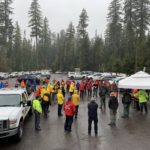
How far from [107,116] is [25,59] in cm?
8429

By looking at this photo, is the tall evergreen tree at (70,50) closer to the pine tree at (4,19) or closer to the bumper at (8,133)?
the pine tree at (4,19)

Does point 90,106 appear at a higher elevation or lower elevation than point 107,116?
higher

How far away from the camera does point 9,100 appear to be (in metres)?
14.5

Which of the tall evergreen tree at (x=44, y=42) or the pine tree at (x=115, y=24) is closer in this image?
the pine tree at (x=115, y=24)

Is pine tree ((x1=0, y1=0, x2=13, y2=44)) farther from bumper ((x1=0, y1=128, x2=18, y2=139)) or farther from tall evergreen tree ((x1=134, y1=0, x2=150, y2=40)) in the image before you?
bumper ((x1=0, y1=128, x2=18, y2=139))

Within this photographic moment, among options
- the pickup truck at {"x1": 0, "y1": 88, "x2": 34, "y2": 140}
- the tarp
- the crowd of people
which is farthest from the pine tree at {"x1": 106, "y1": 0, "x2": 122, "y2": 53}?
the pickup truck at {"x1": 0, "y1": 88, "x2": 34, "y2": 140}

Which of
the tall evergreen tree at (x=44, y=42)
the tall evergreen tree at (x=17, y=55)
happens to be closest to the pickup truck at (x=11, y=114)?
the tall evergreen tree at (x=17, y=55)

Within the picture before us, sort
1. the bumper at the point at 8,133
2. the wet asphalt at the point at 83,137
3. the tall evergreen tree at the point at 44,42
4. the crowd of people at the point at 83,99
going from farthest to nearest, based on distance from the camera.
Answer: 1. the tall evergreen tree at the point at 44,42
2. the crowd of people at the point at 83,99
3. the wet asphalt at the point at 83,137
4. the bumper at the point at 8,133

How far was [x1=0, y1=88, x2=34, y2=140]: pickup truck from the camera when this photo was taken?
1172cm

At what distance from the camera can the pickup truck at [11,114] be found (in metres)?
11.7

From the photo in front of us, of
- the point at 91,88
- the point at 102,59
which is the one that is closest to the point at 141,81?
the point at 91,88

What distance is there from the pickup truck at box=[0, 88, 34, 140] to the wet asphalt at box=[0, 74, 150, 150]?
514mm

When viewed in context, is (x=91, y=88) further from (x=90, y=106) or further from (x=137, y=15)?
(x=137, y=15)

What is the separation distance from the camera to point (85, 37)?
8250cm
